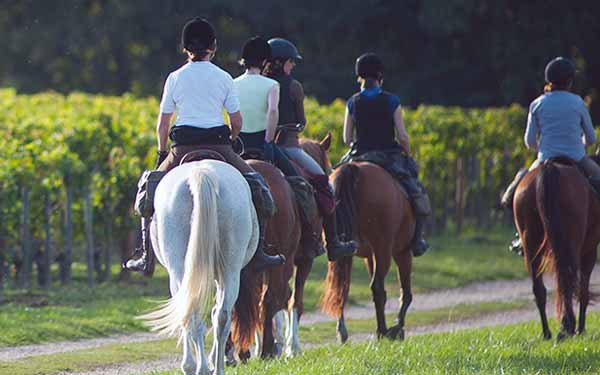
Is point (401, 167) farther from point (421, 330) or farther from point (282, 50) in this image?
point (421, 330)

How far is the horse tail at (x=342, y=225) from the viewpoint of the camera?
1282cm

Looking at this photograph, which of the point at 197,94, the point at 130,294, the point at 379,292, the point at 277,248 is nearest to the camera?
the point at 197,94

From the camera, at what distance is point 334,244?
12.5 meters

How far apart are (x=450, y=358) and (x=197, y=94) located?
2.83m

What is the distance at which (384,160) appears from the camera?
13.3 m

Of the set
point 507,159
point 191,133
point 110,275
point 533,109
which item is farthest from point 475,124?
point 191,133

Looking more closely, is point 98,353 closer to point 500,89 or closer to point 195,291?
point 195,291

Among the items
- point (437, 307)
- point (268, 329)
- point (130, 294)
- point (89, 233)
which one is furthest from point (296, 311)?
point (89, 233)

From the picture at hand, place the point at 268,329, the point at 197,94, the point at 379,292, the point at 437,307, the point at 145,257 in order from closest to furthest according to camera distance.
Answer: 1. the point at 197,94
2. the point at 145,257
3. the point at 268,329
4. the point at 379,292
5. the point at 437,307

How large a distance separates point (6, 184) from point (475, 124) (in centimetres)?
1307

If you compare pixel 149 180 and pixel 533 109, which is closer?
pixel 149 180

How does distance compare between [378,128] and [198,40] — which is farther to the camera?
[378,128]

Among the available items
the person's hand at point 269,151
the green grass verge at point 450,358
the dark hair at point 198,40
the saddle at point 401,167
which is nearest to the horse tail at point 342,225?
the saddle at point 401,167

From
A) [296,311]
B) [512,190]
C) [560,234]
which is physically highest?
[512,190]
